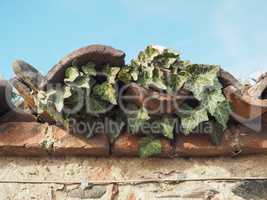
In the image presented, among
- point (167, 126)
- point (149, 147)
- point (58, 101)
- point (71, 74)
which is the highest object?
point (71, 74)

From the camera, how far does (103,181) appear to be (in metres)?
2.15

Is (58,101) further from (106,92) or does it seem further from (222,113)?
(222,113)

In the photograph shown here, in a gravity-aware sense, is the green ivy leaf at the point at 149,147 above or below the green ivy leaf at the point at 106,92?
below

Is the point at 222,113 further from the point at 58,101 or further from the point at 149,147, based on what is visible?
the point at 58,101

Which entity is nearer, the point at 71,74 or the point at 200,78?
the point at 71,74

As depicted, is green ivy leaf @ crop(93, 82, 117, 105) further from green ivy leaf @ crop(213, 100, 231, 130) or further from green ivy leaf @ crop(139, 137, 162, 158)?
green ivy leaf @ crop(213, 100, 231, 130)

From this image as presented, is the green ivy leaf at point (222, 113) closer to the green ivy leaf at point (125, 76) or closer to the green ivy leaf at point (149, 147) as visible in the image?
the green ivy leaf at point (149, 147)

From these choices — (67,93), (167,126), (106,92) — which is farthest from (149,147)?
(67,93)

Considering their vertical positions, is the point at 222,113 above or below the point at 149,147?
above

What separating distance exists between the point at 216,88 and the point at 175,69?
230 millimetres

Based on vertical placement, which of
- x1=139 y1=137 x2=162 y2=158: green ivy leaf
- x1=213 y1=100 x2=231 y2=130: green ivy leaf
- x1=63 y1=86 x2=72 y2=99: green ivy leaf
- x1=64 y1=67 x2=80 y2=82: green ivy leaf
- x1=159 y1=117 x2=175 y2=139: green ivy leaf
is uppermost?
x1=64 y1=67 x2=80 y2=82: green ivy leaf

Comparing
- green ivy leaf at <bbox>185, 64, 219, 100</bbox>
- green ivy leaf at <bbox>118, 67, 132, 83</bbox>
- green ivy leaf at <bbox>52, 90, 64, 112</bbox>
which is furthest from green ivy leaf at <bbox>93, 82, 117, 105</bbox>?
green ivy leaf at <bbox>185, 64, 219, 100</bbox>

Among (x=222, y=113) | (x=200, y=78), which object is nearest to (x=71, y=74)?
(x=200, y=78)

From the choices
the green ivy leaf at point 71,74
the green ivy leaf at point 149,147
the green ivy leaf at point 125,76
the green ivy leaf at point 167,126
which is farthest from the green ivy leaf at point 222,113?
the green ivy leaf at point 71,74
